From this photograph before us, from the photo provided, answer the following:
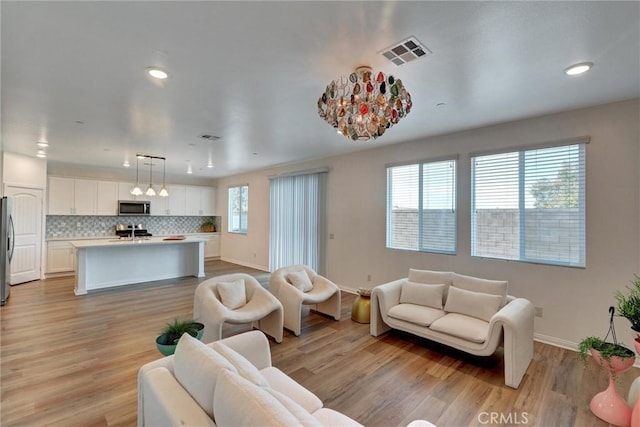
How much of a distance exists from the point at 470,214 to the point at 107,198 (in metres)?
8.09

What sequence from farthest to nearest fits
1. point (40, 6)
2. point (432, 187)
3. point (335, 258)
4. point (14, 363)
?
point (335, 258)
point (432, 187)
point (14, 363)
point (40, 6)

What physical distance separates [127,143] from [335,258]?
4215mm

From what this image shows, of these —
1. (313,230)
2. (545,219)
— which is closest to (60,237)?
(313,230)

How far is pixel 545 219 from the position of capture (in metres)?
3.53

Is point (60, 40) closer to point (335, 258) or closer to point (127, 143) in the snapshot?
point (127, 143)

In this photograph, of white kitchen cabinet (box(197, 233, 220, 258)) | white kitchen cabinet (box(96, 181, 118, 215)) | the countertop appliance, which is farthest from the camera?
white kitchen cabinet (box(197, 233, 220, 258))

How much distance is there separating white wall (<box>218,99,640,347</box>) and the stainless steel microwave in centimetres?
597

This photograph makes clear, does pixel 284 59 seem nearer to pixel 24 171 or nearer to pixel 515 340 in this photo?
pixel 515 340

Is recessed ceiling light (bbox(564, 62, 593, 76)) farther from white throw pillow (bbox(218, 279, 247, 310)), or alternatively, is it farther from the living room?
white throw pillow (bbox(218, 279, 247, 310))

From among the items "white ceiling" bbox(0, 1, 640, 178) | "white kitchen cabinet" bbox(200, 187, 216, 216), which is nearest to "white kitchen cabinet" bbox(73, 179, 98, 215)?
"white kitchen cabinet" bbox(200, 187, 216, 216)

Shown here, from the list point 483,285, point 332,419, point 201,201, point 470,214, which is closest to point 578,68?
point 470,214

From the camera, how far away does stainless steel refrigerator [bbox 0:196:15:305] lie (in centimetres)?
467

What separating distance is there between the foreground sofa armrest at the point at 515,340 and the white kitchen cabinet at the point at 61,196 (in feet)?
28.0

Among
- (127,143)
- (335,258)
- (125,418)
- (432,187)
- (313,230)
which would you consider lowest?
(125,418)
